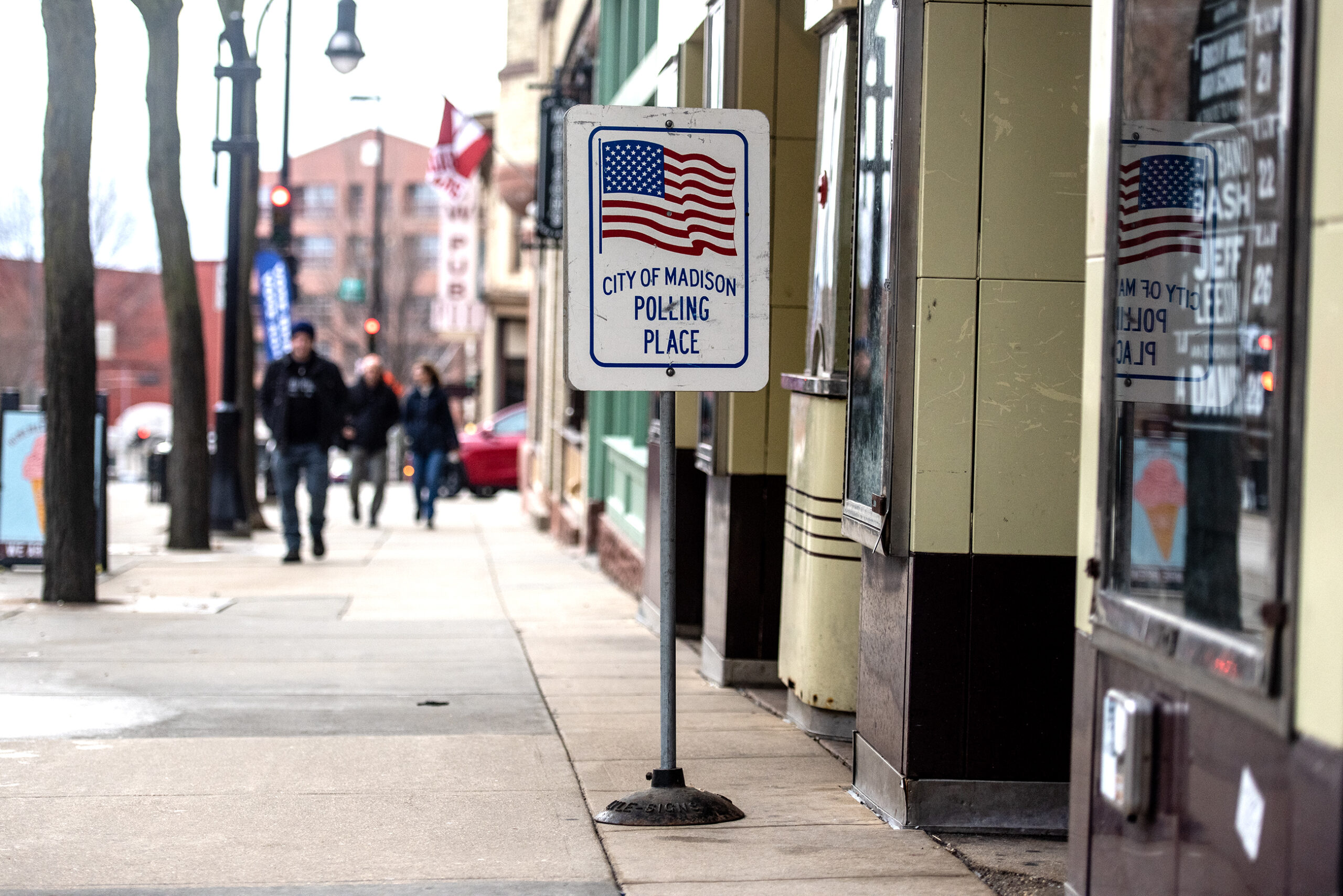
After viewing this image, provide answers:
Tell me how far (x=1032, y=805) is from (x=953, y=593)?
74 cm

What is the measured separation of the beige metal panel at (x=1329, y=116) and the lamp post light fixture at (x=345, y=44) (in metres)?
17.3

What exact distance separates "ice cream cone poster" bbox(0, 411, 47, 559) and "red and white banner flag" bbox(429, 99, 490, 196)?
1119 cm

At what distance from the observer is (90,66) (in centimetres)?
1002

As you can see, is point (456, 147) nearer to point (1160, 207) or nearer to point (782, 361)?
point (782, 361)

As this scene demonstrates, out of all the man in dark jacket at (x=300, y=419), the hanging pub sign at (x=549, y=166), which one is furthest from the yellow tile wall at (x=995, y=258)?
the hanging pub sign at (x=549, y=166)

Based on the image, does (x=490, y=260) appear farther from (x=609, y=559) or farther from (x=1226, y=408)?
(x=1226, y=408)

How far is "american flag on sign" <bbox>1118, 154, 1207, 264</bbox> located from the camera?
3.56 metres

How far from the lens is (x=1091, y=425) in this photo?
3.91 m

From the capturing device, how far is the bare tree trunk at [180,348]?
14.9 metres

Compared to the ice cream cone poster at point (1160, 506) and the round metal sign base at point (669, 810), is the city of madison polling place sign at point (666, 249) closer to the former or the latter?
the round metal sign base at point (669, 810)

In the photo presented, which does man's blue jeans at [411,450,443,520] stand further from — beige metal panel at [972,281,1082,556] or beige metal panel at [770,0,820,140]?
beige metal panel at [972,281,1082,556]

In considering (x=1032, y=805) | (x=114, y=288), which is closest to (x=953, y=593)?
(x=1032, y=805)

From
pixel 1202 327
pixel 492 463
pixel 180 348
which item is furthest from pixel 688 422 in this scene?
pixel 492 463

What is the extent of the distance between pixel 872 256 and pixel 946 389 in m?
0.69
